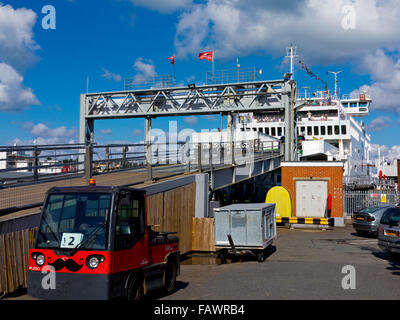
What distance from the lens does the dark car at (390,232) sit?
12692 mm

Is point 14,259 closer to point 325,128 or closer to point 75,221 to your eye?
point 75,221

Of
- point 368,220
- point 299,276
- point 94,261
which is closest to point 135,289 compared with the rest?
point 94,261

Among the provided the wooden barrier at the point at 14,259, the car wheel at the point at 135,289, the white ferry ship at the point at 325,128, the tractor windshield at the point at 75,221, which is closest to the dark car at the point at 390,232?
the car wheel at the point at 135,289

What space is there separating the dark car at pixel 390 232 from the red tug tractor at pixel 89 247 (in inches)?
326

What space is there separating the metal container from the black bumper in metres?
8.84

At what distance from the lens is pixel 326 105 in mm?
51500

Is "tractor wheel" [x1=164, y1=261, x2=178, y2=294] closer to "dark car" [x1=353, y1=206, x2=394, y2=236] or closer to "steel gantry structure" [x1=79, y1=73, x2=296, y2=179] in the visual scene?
"dark car" [x1=353, y1=206, x2=394, y2=236]

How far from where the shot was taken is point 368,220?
20.5 m

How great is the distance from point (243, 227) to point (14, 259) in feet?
27.5

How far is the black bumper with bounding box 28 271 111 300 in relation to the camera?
693 cm

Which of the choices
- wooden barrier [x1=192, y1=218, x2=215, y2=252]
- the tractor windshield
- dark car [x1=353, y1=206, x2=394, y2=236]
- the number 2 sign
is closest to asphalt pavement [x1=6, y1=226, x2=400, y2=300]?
wooden barrier [x1=192, y1=218, x2=215, y2=252]

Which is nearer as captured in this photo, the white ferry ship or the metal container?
the metal container
